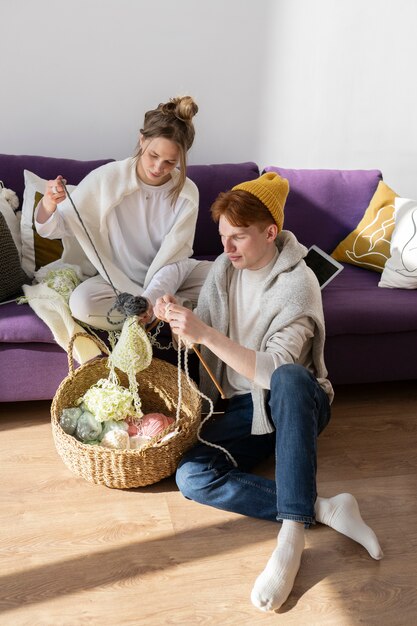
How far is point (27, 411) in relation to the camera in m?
2.25

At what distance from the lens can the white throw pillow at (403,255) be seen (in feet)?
8.18

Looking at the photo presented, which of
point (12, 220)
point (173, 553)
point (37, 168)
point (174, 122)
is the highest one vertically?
point (174, 122)

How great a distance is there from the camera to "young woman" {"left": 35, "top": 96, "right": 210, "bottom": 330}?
205 centimetres

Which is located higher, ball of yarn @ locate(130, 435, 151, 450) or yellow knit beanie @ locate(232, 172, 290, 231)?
yellow knit beanie @ locate(232, 172, 290, 231)

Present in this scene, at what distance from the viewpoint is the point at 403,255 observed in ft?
8.26

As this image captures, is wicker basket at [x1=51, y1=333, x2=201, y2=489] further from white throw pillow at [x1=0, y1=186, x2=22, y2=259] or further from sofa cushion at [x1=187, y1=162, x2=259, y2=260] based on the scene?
sofa cushion at [x1=187, y1=162, x2=259, y2=260]

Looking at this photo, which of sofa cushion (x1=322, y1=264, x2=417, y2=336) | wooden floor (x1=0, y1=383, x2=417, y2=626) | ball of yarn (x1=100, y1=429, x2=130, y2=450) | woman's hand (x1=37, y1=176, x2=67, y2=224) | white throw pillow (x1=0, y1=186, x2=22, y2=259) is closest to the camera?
wooden floor (x1=0, y1=383, x2=417, y2=626)

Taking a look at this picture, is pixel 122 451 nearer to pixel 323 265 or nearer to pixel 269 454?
pixel 269 454

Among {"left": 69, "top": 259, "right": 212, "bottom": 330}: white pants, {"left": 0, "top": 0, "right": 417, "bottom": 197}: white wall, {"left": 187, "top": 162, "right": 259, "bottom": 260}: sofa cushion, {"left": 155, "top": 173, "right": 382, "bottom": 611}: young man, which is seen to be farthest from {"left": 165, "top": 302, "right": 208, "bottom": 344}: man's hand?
{"left": 0, "top": 0, "right": 417, "bottom": 197}: white wall

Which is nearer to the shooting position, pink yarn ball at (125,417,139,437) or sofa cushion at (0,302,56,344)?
pink yarn ball at (125,417,139,437)

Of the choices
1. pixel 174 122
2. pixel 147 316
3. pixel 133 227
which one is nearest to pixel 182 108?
pixel 174 122

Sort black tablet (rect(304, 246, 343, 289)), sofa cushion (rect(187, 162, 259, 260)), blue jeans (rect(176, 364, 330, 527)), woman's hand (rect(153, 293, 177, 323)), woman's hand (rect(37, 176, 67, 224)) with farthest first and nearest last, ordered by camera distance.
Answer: sofa cushion (rect(187, 162, 259, 260)) → black tablet (rect(304, 246, 343, 289)) → woman's hand (rect(37, 176, 67, 224)) → woman's hand (rect(153, 293, 177, 323)) → blue jeans (rect(176, 364, 330, 527))

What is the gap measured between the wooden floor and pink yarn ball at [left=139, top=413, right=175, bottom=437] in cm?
15

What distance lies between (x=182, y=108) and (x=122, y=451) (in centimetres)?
106
